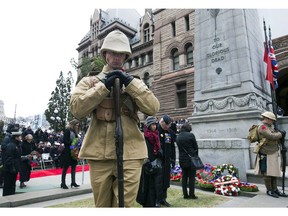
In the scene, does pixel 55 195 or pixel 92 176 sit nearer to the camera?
pixel 92 176

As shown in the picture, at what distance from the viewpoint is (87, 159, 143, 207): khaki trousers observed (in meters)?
2.02

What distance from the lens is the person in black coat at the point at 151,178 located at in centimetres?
462

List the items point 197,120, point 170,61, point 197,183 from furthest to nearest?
point 170,61 < point 197,120 < point 197,183

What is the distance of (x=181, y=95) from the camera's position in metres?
27.4

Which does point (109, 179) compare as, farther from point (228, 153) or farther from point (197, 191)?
point (228, 153)

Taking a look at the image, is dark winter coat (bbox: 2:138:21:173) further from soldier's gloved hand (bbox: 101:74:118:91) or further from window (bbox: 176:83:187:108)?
window (bbox: 176:83:187:108)

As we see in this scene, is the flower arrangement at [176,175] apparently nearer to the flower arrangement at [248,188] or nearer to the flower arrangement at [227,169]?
the flower arrangement at [227,169]

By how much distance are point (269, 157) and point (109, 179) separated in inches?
206

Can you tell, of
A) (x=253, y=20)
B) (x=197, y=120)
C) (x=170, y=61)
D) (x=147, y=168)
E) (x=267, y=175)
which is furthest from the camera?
(x=170, y=61)

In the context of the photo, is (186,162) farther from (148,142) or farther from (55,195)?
(55,195)

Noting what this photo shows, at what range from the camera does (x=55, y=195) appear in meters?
6.06

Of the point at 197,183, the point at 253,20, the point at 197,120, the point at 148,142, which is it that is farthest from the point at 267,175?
the point at 253,20

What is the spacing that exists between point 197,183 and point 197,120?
11.4 feet

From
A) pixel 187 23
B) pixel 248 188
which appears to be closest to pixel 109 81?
pixel 248 188
